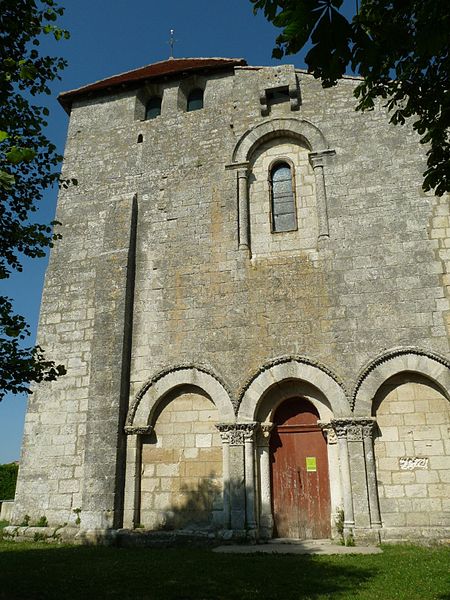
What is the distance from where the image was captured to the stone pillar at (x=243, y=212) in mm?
11671

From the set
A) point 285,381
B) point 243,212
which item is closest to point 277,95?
point 243,212

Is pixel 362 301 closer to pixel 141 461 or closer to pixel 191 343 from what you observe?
pixel 191 343

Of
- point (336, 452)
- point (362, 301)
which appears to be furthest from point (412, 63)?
point (336, 452)

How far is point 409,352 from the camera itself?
9930 mm

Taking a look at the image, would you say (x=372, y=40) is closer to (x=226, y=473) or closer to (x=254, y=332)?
(x=254, y=332)

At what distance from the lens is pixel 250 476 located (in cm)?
1002

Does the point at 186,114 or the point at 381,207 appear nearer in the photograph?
the point at 381,207

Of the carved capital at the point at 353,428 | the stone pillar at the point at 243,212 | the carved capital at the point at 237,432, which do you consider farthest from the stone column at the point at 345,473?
the stone pillar at the point at 243,212

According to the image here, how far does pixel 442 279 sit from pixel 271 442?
4.46 meters

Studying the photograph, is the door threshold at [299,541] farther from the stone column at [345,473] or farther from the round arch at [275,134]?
the round arch at [275,134]

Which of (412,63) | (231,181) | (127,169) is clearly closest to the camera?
(412,63)

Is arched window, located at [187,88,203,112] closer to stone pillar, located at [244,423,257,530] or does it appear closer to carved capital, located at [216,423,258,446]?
carved capital, located at [216,423,258,446]

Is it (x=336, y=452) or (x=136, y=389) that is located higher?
(x=136, y=389)

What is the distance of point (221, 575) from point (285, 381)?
4288 mm
